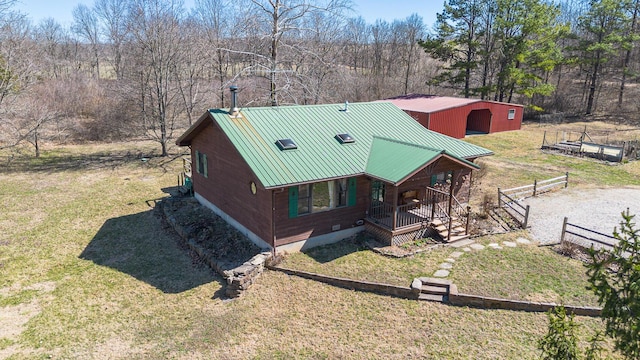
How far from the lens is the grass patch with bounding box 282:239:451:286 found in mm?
12672

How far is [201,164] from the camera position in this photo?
→ 18219 millimetres

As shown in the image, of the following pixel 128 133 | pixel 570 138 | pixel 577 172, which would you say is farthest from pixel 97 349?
pixel 570 138

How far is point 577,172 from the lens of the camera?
971 inches

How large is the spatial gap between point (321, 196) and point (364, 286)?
11.9 feet

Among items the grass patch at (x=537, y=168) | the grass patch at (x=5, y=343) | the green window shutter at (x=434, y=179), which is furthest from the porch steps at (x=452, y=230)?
the grass patch at (x=5, y=343)

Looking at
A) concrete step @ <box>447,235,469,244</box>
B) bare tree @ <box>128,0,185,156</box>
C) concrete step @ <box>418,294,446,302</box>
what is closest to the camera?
concrete step @ <box>418,294,446,302</box>

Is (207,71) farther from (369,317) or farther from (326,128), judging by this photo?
(369,317)

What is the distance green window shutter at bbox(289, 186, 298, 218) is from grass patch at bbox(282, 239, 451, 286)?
144cm

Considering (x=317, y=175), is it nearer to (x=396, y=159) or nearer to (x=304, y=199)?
(x=304, y=199)

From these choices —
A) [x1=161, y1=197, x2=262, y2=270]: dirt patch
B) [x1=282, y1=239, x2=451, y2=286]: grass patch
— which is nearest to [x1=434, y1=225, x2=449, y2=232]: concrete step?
[x1=282, y1=239, x2=451, y2=286]: grass patch

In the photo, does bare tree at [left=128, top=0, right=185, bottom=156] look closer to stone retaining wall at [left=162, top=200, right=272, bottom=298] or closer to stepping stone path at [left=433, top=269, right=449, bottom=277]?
stone retaining wall at [left=162, top=200, right=272, bottom=298]

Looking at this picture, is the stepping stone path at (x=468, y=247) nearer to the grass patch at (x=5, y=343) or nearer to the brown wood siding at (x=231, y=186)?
the brown wood siding at (x=231, y=186)

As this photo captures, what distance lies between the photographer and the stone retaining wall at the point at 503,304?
1101 centimetres

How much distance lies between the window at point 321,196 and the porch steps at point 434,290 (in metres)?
4.15
